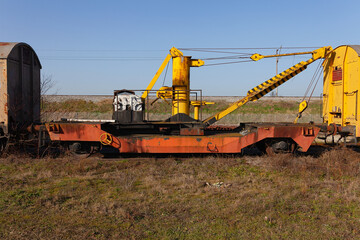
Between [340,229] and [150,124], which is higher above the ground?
[150,124]

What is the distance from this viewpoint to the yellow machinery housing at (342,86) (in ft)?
30.9

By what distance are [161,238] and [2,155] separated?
796cm

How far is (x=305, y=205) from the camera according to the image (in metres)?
5.54

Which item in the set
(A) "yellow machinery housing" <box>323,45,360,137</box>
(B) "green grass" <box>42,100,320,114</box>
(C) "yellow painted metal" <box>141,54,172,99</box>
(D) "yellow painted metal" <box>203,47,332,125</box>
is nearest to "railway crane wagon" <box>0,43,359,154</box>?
(D) "yellow painted metal" <box>203,47,332,125</box>

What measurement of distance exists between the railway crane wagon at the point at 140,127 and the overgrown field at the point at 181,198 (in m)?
0.59

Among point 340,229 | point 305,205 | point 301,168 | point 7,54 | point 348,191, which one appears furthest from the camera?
point 7,54

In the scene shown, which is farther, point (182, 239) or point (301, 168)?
point (301, 168)

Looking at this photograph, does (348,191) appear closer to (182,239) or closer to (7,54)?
(182,239)

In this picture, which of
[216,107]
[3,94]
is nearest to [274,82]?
[3,94]

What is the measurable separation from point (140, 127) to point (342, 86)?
728 centimetres

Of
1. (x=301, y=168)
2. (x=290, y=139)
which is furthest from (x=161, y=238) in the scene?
(x=290, y=139)

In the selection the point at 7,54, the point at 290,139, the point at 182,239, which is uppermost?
the point at 7,54

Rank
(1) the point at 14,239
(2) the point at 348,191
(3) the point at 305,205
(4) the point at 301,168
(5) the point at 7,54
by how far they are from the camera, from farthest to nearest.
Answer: (5) the point at 7,54 → (4) the point at 301,168 → (2) the point at 348,191 → (3) the point at 305,205 → (1) the point at 14,239

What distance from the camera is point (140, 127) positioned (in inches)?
404
